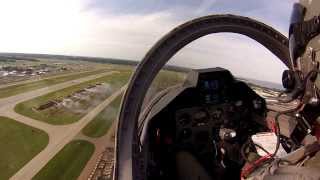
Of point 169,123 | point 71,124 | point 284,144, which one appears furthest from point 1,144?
point 284,144

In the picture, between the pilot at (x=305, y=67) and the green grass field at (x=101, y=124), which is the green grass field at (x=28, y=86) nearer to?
the green grass field at (x=101, y=124)

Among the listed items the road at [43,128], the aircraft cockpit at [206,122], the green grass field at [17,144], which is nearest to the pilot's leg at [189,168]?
the aircraft cockpit at [206,122]

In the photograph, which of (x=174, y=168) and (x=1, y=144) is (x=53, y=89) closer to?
(x=1, y=144)

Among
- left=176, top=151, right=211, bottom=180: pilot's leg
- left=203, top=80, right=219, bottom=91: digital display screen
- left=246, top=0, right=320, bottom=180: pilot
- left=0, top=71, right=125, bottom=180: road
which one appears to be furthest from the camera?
left=0, top=71, right=125, bottom=180: road

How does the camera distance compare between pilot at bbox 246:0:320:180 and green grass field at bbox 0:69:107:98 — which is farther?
green grass field at bbox 0:69:107:98

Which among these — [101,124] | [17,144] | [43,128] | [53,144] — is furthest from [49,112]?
[53,144]

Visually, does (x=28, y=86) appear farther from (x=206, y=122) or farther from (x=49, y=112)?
(x=206, y=122)

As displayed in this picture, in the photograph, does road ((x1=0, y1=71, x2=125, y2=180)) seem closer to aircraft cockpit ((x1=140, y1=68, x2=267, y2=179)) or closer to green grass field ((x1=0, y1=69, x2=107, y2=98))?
green grass field ((x1=0, y1=69, x2=107, y2=98))

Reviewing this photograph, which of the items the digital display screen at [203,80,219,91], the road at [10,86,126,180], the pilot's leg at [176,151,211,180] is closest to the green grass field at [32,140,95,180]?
the road at [10,86,126,180]
